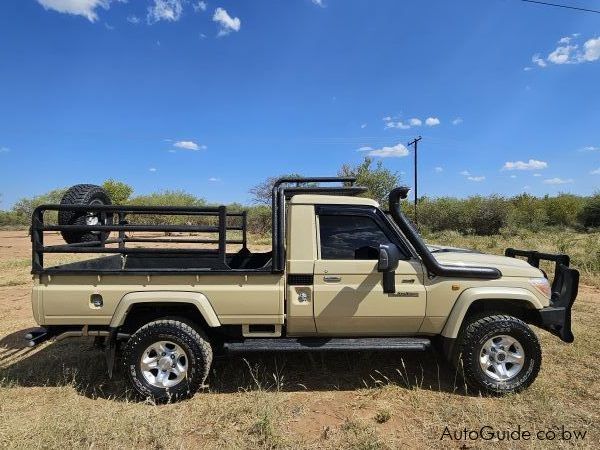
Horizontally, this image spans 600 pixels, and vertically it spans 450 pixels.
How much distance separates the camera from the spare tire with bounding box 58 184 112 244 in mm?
4777

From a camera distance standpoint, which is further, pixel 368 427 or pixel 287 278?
pixel 287 278

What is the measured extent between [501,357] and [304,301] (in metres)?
2.05

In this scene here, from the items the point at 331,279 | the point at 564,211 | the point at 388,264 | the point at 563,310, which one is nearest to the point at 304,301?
the point at 331,279

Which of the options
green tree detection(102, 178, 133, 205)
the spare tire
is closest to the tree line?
green tree detection(102, 178, 133, 205)

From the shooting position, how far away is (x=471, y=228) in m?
39.6

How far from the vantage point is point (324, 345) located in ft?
13.9

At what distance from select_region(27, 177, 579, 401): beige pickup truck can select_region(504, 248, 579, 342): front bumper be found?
0.03 m

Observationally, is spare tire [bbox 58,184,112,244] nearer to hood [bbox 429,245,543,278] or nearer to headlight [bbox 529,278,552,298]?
hood [bbox 429,245,543,278]

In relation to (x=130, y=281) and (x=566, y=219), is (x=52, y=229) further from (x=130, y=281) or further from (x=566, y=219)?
(x=566, y=219)

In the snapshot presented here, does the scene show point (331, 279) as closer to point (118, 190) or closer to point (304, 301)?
point (304, 301)

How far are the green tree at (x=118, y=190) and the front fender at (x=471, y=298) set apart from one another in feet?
153

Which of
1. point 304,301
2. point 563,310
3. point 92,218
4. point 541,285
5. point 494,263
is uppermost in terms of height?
point 92,218

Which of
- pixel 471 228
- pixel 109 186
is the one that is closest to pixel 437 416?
Result: pixel 471 228

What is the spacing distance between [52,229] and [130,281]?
0.89m
